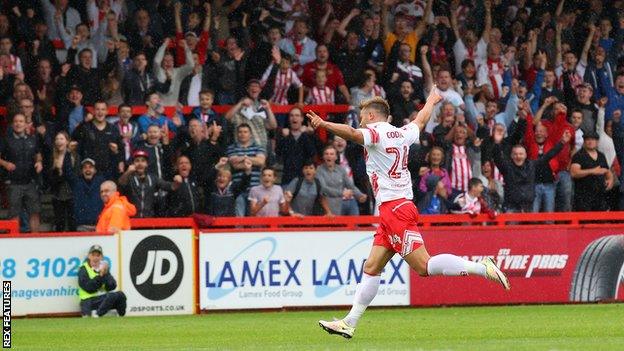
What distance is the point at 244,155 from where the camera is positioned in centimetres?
2042

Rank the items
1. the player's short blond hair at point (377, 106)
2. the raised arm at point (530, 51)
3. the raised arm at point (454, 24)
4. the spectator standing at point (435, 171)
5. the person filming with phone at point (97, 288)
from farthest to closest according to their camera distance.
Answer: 1. the raised arm at point (530, 51)
2. the raised arm at point (454, 24)
3. the spectator standing at point (435, 171)
4. the person filming with phone at point (97, 288)
5. the player's short blond hair at point (377, 106)

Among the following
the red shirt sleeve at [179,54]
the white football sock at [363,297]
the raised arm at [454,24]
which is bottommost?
the white football sock at [363,297]

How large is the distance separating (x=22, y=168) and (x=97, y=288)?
255 centimetres

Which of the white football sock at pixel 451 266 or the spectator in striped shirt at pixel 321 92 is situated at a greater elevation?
the spectator in striped shirt at pixel 321 92

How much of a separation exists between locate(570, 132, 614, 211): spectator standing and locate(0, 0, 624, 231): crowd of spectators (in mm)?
25

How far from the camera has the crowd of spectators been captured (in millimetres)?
19844

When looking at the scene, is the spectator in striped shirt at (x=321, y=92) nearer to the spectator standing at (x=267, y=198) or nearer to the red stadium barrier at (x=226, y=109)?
the red stadium barrier at (x=226, y=109)

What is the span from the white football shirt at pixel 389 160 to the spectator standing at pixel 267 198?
6.82 metres

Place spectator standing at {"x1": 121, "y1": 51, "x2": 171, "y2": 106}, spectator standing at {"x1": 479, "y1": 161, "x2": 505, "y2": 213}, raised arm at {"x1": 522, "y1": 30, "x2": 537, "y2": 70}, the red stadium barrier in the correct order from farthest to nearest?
raised arm at {"x1": 522, "y1": 30, "x2": 537, "y2": 70}
spectator standing at {"x1": 121, "y1": 51, "x2": 171, "y2": 106}
the red stadium barrier
spectator standing at {"x1": 479, "y1": 161, "x2": 505, "y2": 213}

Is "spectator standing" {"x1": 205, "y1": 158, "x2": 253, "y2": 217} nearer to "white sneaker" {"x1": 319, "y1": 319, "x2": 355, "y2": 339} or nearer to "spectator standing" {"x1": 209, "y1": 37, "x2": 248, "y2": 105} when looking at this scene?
"spectator standing" {"x1": 209, "y1": 37, "x2": 248, "y2": 105}

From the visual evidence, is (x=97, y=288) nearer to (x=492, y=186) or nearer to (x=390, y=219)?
(x=390, y=219)

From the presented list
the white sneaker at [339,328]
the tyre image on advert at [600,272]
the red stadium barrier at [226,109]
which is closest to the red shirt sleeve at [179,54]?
the red stadium barrier at [226,109]

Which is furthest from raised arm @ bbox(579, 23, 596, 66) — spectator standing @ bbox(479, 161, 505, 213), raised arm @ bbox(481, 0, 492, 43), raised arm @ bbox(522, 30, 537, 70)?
spectator standing @ bbox(479, 161, 505, 213)

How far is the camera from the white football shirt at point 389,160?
1270cm
